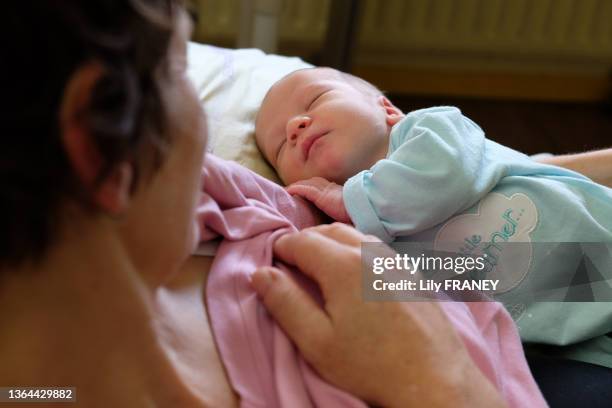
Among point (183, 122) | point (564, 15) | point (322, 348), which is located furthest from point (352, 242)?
point (564, 15)

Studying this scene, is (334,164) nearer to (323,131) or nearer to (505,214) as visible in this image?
(323,131)

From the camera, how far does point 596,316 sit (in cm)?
105

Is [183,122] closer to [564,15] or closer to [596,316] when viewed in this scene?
[596,316]

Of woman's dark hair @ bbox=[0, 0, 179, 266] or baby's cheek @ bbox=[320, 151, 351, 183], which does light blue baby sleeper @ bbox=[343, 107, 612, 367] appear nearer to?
baby's cheek @ bbox=[320, 151, 351, 183]

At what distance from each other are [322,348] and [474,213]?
443 mm

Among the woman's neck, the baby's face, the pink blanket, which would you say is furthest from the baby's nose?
the woman's neck

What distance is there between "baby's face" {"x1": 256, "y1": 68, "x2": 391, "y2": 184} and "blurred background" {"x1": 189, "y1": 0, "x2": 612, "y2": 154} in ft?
4.27

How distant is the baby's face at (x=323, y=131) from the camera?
124 cm

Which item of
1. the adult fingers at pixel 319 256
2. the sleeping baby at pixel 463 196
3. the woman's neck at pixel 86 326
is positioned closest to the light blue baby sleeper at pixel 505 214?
the sleeping baby at pixel 463 196

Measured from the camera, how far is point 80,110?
0.53 meters

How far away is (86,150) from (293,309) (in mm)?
340

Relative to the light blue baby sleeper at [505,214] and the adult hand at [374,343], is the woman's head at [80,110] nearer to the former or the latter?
the adult hand at [374,343]

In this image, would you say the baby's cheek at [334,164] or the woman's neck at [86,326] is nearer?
the woman's neck at [86,326]

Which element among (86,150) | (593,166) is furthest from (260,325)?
(593,166)
